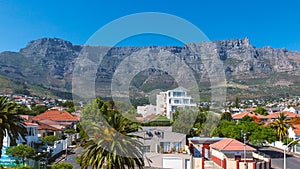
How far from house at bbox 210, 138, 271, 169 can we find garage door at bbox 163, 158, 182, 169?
441 centimetres

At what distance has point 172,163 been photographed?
29.0m

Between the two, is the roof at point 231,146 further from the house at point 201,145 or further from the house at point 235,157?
the house at point 201,145

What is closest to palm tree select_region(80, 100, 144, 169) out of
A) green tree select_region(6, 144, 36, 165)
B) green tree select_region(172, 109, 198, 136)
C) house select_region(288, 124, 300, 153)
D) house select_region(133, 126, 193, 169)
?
green tree select_region(6, 144, 36, 165)

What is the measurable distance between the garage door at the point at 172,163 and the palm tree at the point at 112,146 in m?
12.3

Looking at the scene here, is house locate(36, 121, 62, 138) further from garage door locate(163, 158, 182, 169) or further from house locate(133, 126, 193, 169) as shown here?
garage door locate(163, 158, 182, 169)

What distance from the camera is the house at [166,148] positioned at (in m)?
29.0

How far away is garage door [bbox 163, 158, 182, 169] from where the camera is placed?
28922mm

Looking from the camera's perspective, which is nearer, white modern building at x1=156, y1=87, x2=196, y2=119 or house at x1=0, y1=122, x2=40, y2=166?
house at x1=0, y1=122, x2=40, y2=166

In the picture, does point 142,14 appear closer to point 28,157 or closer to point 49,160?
point 28,157

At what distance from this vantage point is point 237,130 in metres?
43.7

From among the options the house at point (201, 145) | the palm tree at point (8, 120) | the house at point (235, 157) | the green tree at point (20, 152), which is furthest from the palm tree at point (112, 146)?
the house at point (201, 145)

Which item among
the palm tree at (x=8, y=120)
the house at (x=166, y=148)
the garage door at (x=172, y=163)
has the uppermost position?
the palm tree at (x=8, y=120)

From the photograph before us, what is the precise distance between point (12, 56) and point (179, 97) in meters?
133

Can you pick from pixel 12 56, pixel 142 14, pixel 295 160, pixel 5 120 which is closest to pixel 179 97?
pixel 295 160
